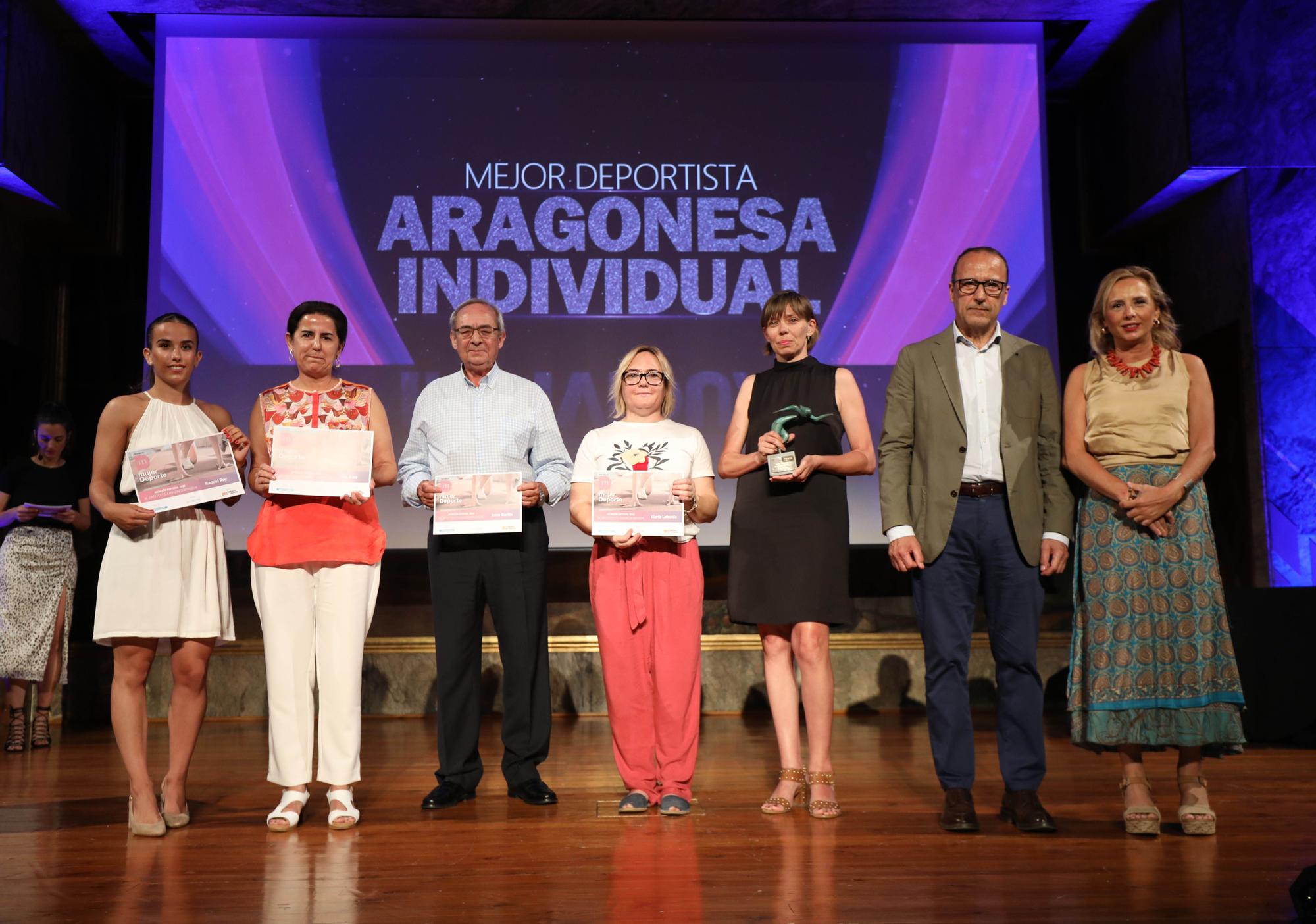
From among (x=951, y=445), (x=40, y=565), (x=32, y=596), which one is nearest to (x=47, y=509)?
(x=40, y=565)

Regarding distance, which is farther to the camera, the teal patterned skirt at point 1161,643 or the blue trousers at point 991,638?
the blue trousers at point 991,638

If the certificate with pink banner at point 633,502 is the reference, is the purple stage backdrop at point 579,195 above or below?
above

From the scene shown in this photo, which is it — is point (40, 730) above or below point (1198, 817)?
below

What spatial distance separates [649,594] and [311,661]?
1.06m

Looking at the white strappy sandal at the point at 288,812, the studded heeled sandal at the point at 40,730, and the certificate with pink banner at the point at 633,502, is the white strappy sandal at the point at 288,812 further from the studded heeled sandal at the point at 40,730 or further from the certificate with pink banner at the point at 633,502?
the studded heeled sandal at the point at 40,730

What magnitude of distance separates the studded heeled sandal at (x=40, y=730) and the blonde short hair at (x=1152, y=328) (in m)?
4.97

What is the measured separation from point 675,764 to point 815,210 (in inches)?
155

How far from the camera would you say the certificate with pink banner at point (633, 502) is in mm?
3275

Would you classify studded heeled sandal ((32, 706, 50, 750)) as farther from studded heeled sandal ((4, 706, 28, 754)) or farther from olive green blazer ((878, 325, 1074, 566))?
olive green blazer ((878, 325, 1074, 566))

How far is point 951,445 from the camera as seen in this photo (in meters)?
3.09

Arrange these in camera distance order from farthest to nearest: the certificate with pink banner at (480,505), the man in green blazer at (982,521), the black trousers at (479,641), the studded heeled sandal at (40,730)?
the studded heeled sandal at (40,730)
the black trousers at (479,641)
the certificate with pink banner at (480,505)
the man in green blazer at (982,521)

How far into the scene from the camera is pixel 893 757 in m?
4.45

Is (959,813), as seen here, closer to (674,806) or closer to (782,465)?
(674,806)

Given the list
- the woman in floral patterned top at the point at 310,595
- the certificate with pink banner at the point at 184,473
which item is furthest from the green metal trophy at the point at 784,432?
the certificate with pink banner at the point at 184,473
